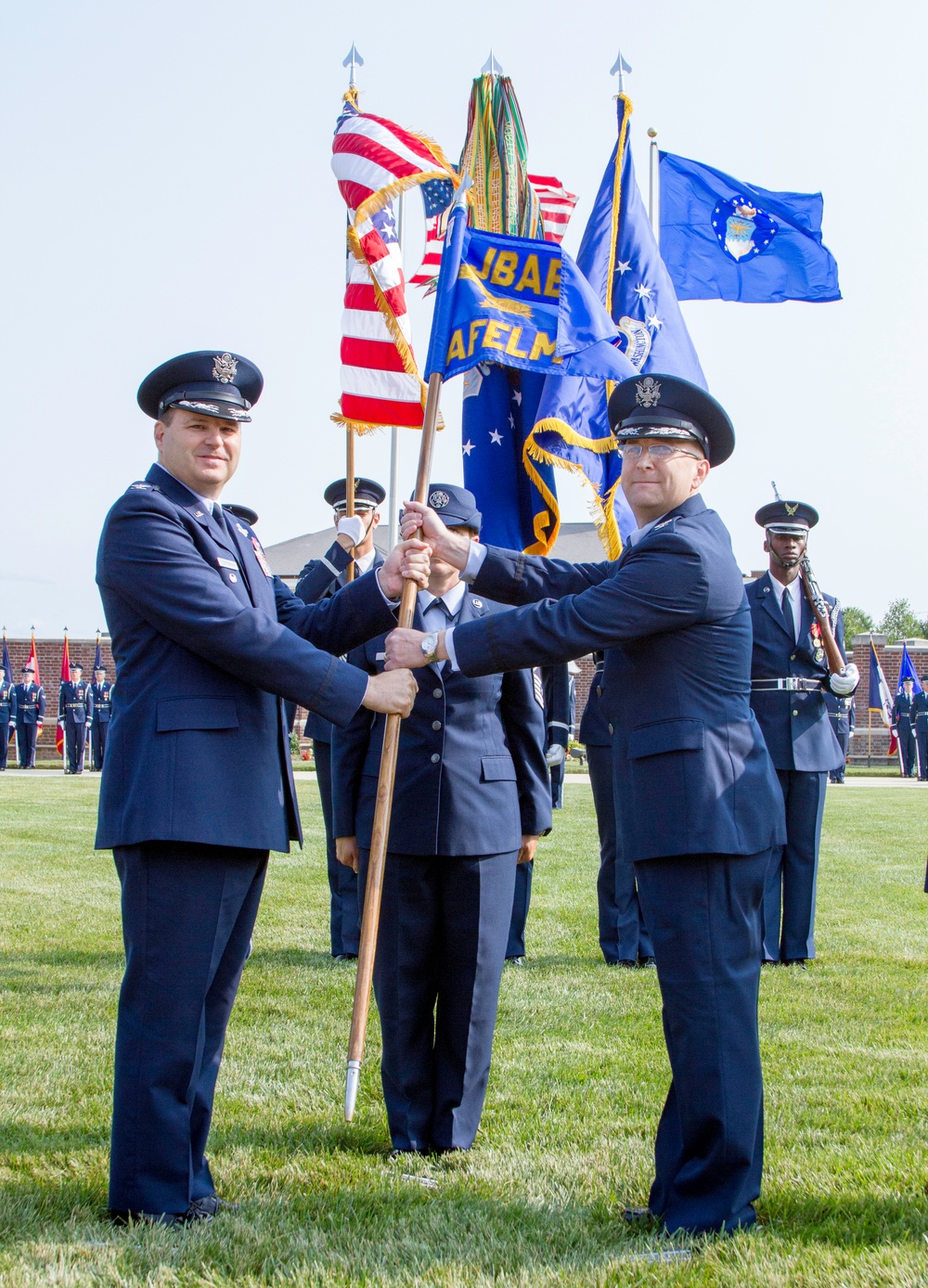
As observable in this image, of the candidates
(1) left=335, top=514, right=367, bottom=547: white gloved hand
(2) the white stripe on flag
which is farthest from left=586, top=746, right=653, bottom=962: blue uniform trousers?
(2) the white stripe on flag

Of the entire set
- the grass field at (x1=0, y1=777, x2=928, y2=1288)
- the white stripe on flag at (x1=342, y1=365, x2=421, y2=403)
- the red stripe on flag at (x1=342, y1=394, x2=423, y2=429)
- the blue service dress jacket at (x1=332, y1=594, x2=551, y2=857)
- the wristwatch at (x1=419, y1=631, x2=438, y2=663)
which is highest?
the white stripe on flag at (x1=342, y1=365, x2=421, y2=403)

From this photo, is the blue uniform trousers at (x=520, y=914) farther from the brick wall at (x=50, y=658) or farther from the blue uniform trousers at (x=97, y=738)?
the brick wall at (x=50, y=658)

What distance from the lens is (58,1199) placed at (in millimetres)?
3883

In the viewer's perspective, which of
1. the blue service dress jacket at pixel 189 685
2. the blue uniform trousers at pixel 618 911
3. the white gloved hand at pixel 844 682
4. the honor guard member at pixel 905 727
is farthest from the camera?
the honor guard member at pixel 905 727

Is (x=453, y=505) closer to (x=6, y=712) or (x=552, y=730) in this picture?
(x=552, y=730)

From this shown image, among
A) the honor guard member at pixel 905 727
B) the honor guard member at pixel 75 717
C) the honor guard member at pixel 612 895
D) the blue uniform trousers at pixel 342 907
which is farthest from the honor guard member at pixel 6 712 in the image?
the honor guard member at pixel 612 895

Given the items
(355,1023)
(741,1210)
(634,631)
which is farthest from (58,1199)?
(634,631)

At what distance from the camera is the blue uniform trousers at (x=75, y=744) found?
102ft

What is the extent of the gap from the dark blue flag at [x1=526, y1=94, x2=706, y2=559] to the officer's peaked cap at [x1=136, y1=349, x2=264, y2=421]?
2805mm

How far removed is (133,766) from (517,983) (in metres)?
3.97

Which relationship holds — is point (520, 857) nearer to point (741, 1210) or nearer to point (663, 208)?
point (741, 1210)

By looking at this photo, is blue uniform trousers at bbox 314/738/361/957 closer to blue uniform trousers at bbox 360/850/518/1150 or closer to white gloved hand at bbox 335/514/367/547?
white gloved hand at bbox 335/514/367/547

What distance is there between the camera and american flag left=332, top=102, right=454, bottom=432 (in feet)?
18.0

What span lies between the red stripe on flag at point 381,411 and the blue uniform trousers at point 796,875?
3774 millimetres
